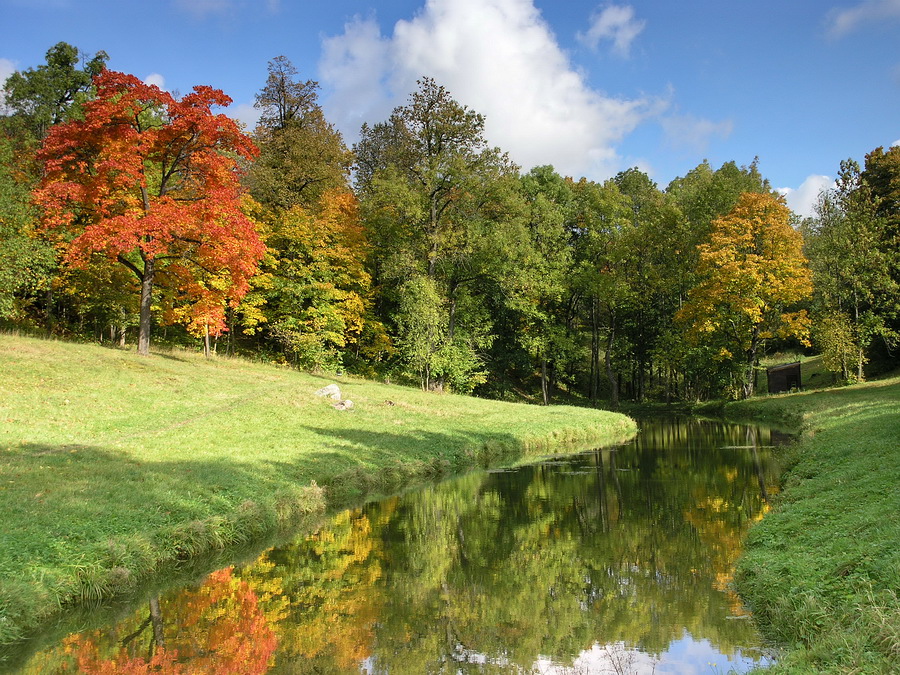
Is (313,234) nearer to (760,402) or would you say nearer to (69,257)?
(69,257)

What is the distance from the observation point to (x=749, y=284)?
1710 inches

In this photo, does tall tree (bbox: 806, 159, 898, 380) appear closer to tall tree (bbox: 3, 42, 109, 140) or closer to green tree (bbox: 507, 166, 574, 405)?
green tree (bbox: 507, 166, 574, 405)

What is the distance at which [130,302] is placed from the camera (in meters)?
36.1

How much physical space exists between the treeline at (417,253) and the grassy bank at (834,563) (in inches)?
1008

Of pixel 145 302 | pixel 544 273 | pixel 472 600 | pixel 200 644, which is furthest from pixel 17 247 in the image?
pixel 544 273

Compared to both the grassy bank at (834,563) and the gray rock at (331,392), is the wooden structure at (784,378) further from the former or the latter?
the gray rock at (331,392)

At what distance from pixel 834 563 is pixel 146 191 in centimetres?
3181

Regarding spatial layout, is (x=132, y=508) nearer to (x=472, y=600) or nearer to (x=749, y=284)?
(x=472, y=600)

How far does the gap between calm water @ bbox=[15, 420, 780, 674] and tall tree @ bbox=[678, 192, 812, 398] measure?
28736 mm

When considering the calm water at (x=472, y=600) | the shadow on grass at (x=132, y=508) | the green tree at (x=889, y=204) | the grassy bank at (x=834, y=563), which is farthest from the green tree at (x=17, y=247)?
the green tree at (x=889, y=204)

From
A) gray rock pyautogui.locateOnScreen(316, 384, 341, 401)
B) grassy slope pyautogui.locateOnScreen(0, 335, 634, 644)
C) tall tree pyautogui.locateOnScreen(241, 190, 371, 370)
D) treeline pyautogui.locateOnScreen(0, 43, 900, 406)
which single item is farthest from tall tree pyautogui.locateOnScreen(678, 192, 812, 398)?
gray rock pyautogui.locateOnScreen(316, 384, 341, 401)

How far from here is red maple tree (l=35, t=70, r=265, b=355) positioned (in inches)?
1119

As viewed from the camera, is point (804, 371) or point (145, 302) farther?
point (804, 371)

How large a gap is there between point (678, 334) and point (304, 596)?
47173 mm
